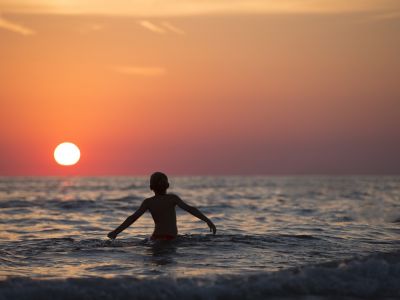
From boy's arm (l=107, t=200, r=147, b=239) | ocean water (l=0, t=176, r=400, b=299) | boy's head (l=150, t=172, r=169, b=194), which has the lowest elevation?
ocean water (l=0, t=176, r=400, b=299)

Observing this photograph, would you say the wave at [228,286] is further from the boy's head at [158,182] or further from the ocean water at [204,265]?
the boy's head at [158,182]

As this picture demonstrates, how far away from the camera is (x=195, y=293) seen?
7.52 meters

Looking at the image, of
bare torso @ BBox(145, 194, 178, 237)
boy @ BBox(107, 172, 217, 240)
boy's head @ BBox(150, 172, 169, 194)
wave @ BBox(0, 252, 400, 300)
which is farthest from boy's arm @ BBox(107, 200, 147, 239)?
wave @ BBox(0, 252, 400, 300)

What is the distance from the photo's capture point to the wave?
293 inches

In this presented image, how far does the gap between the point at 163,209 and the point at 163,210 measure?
0.09 feet

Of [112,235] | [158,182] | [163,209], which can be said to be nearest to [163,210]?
[163,209]

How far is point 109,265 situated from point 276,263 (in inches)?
112

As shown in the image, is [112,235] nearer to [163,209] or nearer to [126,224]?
[126,224]

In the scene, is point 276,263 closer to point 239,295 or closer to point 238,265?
point 238,265

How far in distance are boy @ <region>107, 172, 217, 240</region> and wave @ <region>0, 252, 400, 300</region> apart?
3139 millimetres

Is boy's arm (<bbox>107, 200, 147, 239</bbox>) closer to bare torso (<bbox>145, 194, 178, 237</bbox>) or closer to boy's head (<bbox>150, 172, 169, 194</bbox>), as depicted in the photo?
bare torso (<bbox>145, 194, 178, 237</bbox>)

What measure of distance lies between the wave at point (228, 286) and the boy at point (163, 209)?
3.14 m

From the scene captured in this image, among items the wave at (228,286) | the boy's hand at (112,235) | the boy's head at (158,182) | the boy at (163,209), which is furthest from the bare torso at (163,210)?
the wave at (228,286)

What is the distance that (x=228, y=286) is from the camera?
7.70m
